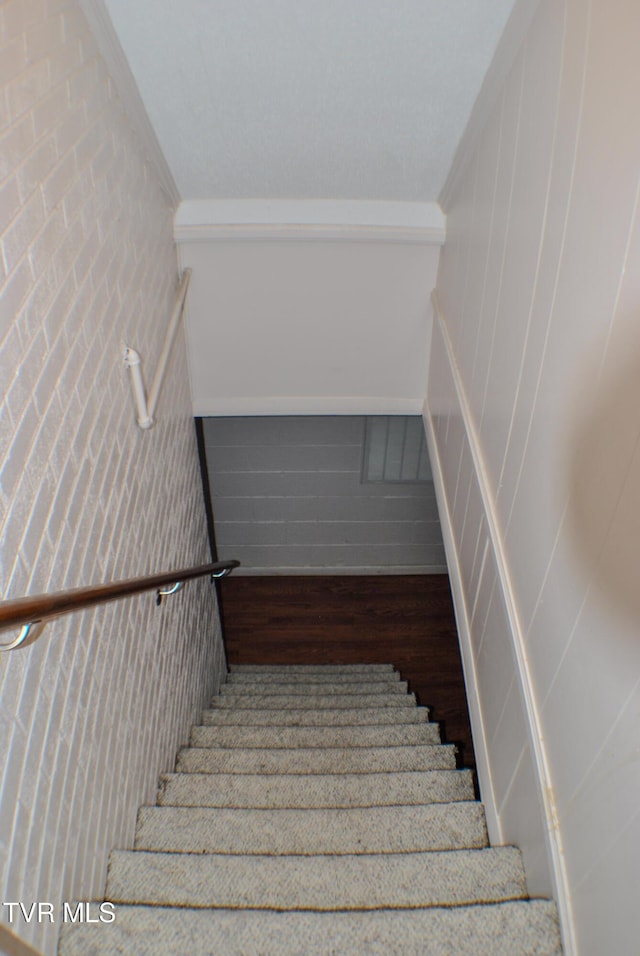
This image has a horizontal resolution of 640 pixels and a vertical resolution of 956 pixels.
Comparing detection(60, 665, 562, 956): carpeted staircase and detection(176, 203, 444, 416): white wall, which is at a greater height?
detection(176, 203, 444, 416): white wall

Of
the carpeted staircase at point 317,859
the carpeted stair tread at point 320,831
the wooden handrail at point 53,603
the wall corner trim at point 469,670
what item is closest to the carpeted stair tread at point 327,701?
the carpeted staircase at point 317,859

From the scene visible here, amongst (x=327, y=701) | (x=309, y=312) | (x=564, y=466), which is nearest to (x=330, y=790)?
(x=327, y=701)

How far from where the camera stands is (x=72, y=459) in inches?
58.3

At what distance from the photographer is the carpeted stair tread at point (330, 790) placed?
6.34 ft

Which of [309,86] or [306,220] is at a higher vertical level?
[306,220]

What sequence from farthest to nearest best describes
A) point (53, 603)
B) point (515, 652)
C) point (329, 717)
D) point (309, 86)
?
point (329, 717)
point (309, 86)
point (515, 652)
point (53, 603)

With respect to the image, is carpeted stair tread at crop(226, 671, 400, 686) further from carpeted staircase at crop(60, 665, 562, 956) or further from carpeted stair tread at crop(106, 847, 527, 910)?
carpeted stair tread at crop(106, 847, 527, 910)

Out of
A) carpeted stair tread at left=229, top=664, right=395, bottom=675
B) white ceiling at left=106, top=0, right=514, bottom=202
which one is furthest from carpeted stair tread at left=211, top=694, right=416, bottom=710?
white ceiling at left=106, top=0, right=514, bottom=202

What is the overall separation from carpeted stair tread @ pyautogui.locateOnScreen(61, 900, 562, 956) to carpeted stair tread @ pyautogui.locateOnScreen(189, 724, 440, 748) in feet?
3.41

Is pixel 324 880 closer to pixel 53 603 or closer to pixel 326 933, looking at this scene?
pixel 326 933

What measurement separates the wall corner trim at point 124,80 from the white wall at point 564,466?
115cm

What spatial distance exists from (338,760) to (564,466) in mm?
1413

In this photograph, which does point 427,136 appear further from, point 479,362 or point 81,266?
point 81,266

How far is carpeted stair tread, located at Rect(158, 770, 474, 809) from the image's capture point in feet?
6.34
